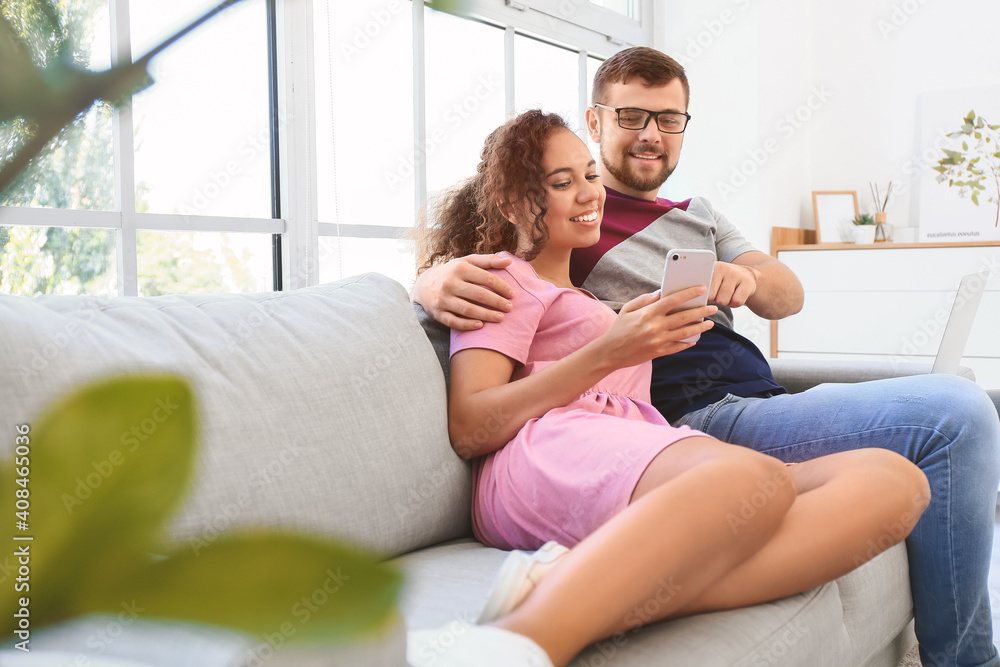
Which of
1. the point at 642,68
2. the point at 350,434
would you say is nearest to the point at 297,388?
the point at 350,434

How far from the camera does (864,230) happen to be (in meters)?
3.87

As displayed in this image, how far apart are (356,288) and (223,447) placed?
467 mm

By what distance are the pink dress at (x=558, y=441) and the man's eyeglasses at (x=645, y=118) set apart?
1.98 feet

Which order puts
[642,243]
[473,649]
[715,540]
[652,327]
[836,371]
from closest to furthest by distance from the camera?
[473,649] < [715,540] < [652,327] < [642,243] < [836,371]

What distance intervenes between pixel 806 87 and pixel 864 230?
0.82 meters

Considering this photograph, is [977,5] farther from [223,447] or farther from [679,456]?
→ [223,447]

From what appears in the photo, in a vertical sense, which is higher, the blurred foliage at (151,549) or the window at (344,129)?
the window at (344,129)

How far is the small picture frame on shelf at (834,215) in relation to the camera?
3998 mm

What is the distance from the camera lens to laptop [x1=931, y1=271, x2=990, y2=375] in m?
1.89

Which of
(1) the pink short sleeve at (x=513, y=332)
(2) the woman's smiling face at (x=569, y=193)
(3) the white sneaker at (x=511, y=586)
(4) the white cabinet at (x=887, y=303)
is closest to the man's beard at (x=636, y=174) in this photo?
(2) the woman's smiling face at (x=569, y=193)

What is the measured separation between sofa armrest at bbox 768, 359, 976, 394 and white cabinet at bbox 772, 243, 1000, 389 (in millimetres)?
1426

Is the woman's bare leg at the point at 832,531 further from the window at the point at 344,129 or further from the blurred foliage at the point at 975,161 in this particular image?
the blurred foliage at the point at 975,161

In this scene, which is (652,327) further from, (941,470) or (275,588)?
(275,588)

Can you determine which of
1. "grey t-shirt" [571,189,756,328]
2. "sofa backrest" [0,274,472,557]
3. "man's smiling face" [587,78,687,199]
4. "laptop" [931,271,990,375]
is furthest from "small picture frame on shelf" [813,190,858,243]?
"sofa backrest" [0,274,472,557]
